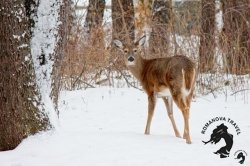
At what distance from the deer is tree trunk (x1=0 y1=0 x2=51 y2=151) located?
1.84 meters

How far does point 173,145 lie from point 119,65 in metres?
5.71

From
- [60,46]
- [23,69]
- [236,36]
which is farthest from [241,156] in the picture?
[236,36]

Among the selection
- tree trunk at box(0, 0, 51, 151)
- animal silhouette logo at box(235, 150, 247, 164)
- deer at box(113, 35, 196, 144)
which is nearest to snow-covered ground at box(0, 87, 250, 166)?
animal silhouette logo at box(235, 150, 247, 164)

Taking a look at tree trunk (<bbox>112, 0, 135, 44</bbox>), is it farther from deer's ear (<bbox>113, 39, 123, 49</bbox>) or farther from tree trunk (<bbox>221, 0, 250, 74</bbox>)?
deer's ear (<bbox>113, 39, 123, 49</bbox>)

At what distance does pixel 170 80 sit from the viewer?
6.62 metres

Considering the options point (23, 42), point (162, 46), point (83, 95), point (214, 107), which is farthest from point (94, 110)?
point (23, 42)

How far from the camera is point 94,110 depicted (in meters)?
9.13

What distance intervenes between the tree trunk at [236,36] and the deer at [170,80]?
3.29 meters

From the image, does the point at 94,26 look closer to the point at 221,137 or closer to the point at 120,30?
the point at 120,30

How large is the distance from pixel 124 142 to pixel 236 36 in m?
6.30

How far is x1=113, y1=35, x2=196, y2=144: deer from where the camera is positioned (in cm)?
651

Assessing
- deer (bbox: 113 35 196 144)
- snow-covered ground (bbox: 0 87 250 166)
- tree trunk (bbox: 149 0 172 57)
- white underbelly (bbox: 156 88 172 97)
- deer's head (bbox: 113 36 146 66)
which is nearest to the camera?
snow-covered ground (bbox: 0 87 250 166)

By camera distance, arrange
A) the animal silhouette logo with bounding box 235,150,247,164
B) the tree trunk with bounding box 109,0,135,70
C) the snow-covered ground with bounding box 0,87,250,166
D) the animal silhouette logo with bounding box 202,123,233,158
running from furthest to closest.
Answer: the tree trunk with bounding box 109,0,135,70 → the animal silhouette logo with bounding box 202,123,233,158 → the animal silhouette logo with bounding box 235,150,247,164 → the snow-covered ground with bounding box 0,87,250,166

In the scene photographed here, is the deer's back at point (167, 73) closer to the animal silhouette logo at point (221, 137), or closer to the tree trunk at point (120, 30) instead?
the animal silhouette logo at point (221, 137)
